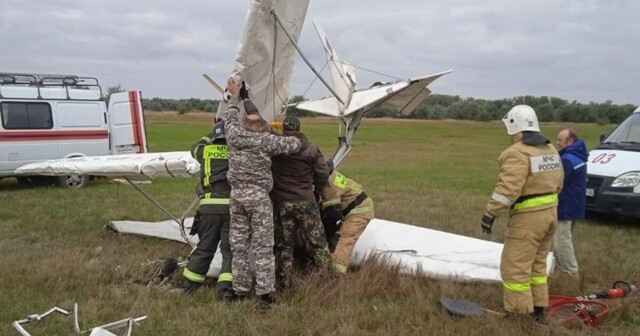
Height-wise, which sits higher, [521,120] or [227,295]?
[521,120]

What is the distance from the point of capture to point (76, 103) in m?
14.9

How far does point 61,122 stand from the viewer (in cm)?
1448

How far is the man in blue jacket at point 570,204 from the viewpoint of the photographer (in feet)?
21.5

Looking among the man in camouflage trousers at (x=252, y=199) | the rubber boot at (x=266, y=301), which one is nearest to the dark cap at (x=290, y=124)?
the man in camouflage trousers at (x=252, y=199)

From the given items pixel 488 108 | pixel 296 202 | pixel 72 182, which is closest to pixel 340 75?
pixel 296 202

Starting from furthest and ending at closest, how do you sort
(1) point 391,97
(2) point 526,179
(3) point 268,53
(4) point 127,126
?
(4) point 127,126, (1) point 391,97, (3) point 268,53, (2) point 526,179

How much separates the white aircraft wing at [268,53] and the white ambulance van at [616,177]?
232 inches

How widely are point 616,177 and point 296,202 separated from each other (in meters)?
6.31

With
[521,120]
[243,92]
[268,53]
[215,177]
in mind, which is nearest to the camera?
[521,120]

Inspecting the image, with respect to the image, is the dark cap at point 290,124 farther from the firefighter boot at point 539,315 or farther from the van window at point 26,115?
the van window at point 26,115

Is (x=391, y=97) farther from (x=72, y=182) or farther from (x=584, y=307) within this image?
(x=72, y=182)

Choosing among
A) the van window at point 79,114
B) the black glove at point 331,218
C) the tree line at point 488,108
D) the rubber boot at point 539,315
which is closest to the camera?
the rubber boot at point 539,315

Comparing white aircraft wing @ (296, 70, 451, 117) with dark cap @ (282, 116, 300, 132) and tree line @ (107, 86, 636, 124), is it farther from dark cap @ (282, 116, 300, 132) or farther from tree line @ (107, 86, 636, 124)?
tree line @ (107, 86, 636, 124)

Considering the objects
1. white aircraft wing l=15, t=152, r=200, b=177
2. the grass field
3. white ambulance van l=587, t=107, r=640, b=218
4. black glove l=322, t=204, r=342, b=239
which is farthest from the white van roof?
white ambulance van l=587, t=107, r=640, b=218
